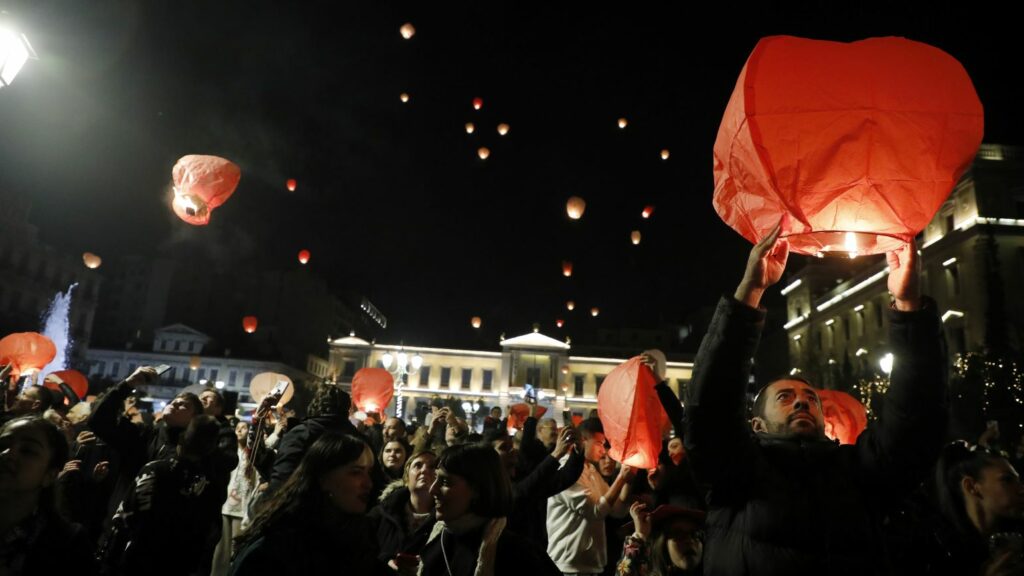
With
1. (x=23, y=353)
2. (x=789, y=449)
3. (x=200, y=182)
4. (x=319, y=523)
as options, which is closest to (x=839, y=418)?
(x=789, y=449)

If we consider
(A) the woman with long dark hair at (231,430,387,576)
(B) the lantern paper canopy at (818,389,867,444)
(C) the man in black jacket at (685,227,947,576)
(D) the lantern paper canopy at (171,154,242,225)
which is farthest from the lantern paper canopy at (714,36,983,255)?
(D) the lantern paper canopy at (171,154,242,225)

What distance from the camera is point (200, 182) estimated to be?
7352 millimetres

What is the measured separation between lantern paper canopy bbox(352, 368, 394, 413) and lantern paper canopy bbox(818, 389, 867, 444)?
7.74 m

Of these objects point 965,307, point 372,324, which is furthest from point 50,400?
point 372,324

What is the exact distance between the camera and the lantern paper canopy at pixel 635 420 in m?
5.41

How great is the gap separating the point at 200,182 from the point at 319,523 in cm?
613

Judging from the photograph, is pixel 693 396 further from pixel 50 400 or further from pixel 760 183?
pixel 50 400

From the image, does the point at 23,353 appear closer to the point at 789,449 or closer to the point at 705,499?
the point at 705,499

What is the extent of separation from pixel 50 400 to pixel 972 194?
41055 mm

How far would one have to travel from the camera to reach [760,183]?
2012 mm

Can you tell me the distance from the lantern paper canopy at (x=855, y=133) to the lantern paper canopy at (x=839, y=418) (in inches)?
165

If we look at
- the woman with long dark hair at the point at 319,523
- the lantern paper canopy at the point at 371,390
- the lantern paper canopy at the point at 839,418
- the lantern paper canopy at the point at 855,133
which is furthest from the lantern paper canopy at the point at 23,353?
the lantern paper canopy at the point at 855,133

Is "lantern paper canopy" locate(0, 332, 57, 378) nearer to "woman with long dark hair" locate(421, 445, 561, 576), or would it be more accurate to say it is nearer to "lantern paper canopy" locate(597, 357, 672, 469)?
"lantern paper canopy" locate(597, 357, 672, 469)

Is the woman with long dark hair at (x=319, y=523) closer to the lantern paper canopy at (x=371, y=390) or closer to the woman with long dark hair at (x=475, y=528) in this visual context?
the woman with long dark hair at (x=475, y=528)
